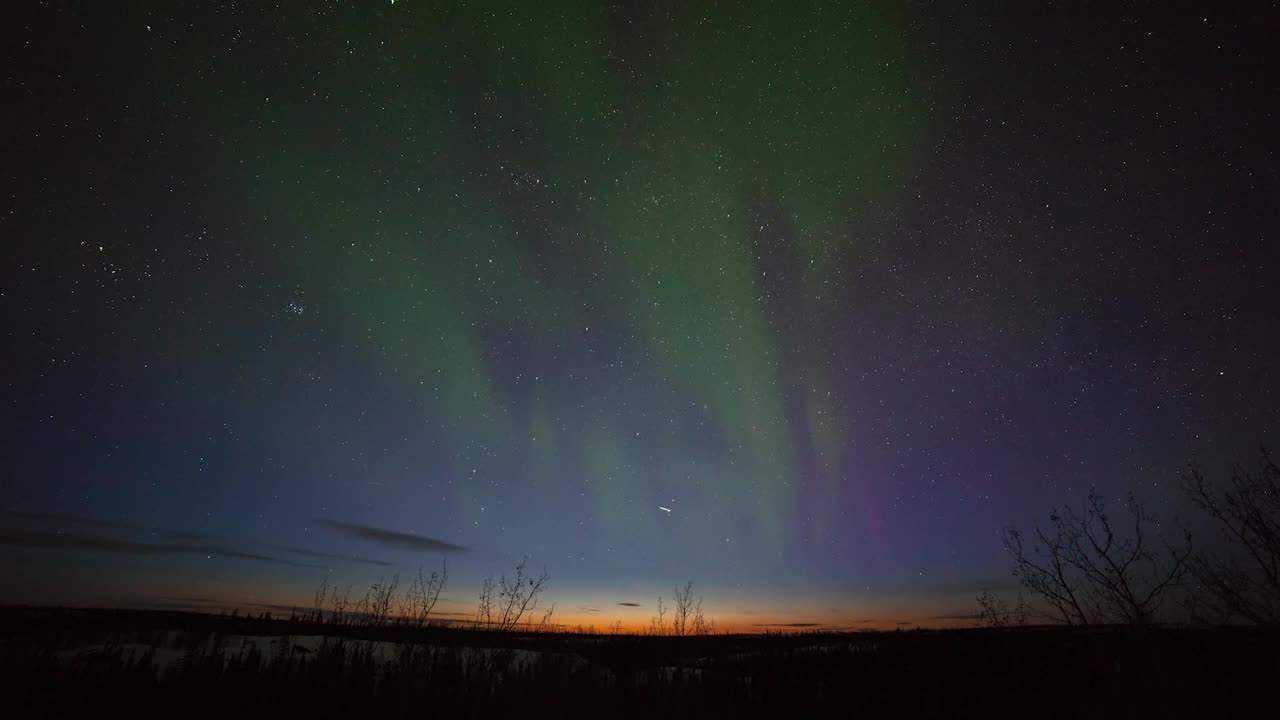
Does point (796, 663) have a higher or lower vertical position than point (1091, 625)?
lower

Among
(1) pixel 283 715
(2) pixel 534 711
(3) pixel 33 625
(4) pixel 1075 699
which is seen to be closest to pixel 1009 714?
(4) pixel 1075 699

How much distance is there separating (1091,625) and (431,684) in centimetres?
2001

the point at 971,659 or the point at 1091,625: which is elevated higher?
the point at 1091,625

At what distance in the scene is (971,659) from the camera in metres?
20.9

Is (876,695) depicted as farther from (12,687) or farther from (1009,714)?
(12,687)

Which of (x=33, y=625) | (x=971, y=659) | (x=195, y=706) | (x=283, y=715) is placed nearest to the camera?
(x=283, y=715)

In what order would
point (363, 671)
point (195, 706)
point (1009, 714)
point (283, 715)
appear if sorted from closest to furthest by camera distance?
point (283, 715) < point (195, 706) < point (1009, 714) < point (363, 671)

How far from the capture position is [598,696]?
1082 cm

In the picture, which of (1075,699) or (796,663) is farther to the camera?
(796,663)

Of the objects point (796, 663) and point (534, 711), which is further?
point (796, 663)

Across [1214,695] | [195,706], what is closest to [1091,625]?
[1214,695]

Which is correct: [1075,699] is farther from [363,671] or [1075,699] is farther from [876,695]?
[363,671]

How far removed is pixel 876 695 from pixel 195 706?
13.6m

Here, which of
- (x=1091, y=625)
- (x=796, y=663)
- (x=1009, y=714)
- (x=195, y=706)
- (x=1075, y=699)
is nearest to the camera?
(x=195, y=706)
